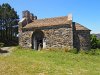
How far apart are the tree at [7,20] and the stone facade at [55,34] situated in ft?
71.1

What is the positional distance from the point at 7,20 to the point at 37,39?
1009 inches

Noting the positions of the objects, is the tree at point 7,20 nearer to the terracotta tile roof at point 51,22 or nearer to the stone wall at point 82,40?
the terracotta tile roof at point 51,22

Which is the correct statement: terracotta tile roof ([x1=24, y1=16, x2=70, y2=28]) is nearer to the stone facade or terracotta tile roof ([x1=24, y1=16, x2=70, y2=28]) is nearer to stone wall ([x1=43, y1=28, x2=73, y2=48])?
the stone facade

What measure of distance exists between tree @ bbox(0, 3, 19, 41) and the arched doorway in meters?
24.0

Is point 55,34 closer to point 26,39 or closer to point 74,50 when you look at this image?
point 74,50

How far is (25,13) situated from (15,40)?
80.3ft

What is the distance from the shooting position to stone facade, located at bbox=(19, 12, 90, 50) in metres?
34.2

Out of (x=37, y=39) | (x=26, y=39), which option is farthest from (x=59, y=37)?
(x=26, y=39)

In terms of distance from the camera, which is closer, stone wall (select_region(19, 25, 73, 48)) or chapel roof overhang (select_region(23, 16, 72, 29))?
stone wall (select_region(19, 25, 73, 48))

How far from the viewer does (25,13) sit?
42.2 metres

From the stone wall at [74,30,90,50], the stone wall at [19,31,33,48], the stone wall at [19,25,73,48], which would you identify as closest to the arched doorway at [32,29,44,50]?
the stone wall at [19,25,73,48]

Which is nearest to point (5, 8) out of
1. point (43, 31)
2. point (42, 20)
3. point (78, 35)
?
point (42, 20)

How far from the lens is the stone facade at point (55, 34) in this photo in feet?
112

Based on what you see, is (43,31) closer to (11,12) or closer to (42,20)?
(42,20)
